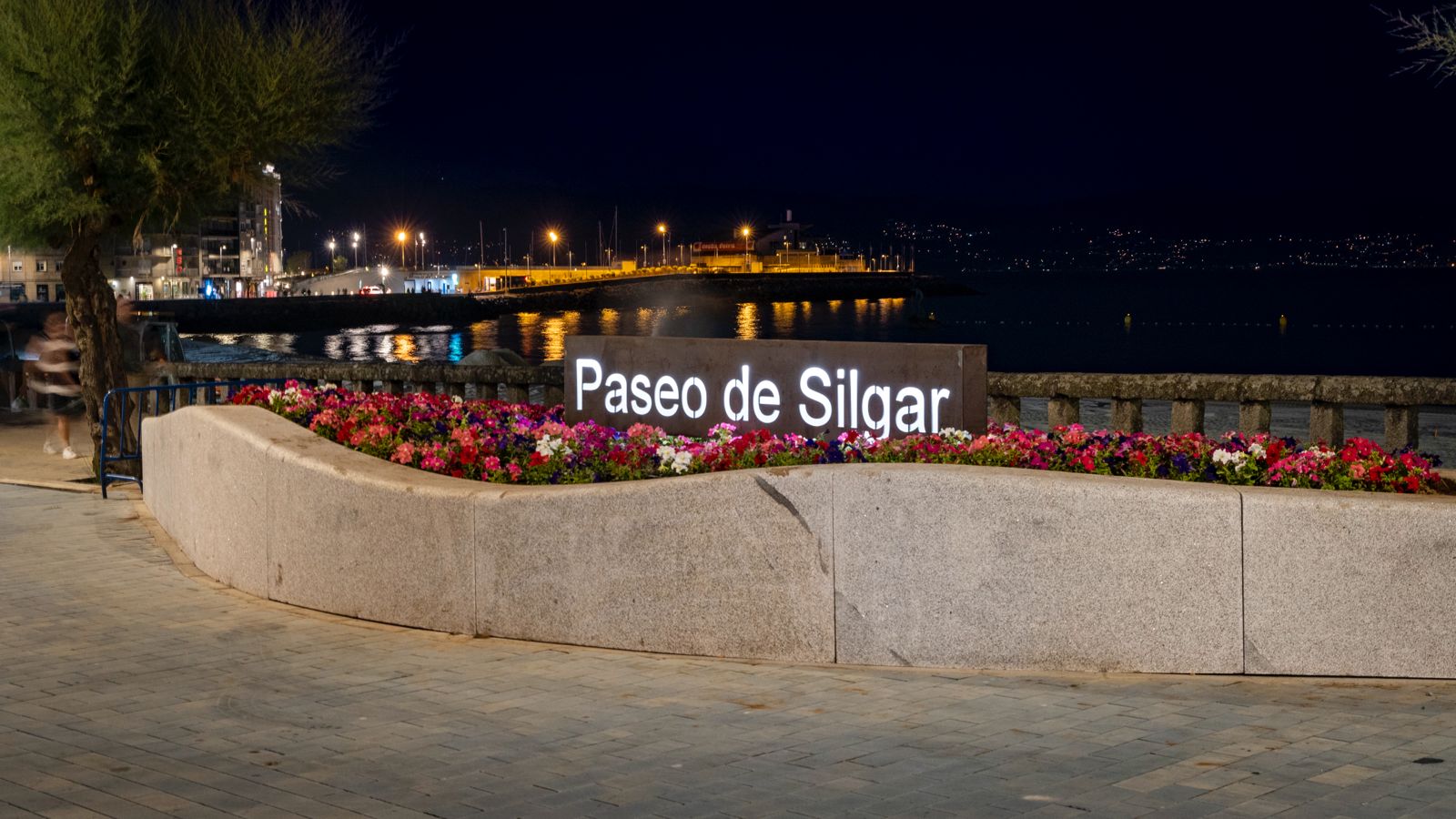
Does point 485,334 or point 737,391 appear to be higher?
point 485,334

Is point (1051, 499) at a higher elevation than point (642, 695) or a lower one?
higher

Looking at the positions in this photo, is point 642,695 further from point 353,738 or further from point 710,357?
point 710,357

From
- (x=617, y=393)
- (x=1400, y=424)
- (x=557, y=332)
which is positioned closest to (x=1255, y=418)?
(x=1400, y=424)

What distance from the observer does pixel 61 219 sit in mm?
16922

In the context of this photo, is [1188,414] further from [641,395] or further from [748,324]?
[748,324]

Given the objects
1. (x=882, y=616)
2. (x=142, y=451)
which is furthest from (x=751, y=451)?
(x=142, y=451)

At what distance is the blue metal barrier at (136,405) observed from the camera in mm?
15414

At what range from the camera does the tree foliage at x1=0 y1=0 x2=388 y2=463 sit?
15734mm

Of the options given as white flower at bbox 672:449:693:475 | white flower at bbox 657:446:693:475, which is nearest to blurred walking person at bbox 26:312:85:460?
white flower at bbox 657:446:693:475

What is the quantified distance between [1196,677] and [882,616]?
5.13 ft

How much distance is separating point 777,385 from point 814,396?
1.04ft

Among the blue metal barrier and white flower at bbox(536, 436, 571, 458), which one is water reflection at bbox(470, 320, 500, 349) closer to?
the blue metal barrier

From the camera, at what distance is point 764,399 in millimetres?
10250

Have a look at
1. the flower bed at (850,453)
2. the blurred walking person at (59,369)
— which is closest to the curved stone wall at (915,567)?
the flower bed at (850,453)
